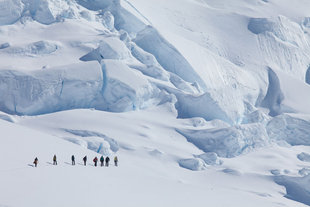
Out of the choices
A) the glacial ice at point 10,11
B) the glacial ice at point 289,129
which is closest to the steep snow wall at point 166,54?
the glacial ice at point 289,129

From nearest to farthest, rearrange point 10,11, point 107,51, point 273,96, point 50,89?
point 50,89 → point 107,51 → point 10,11 → point 273,96

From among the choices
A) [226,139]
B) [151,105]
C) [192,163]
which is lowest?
[151,105]

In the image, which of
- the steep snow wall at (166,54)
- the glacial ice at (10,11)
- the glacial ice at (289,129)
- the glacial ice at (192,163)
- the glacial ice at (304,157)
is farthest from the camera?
the glacial ice at (10,11)

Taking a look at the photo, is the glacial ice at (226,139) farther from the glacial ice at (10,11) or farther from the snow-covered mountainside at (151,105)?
the glacial ice at (10,11)

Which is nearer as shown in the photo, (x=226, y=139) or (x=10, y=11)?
(x=226, y=139)

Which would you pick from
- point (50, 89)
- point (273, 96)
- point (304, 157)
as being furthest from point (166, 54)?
point (304, 157)

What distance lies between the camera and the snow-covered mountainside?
27391 mm

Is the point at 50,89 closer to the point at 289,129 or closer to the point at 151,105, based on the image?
the point at 151,105

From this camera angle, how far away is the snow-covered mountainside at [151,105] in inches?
Answer: 1078

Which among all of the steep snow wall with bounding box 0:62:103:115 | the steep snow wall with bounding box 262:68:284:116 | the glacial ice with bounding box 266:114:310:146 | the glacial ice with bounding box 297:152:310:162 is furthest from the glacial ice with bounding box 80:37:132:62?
the glacial ice with bounding box 297:152:310:162

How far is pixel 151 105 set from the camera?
43688mm

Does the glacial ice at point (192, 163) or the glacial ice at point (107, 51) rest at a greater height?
the glacial ice at point (107, 51)

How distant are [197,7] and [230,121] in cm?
2039

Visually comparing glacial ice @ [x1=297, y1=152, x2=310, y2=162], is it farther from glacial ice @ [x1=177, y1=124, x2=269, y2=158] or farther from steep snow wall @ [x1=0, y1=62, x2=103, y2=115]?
steep snow wall @ [x1=0, y1=62, x2=103, y2=115]
